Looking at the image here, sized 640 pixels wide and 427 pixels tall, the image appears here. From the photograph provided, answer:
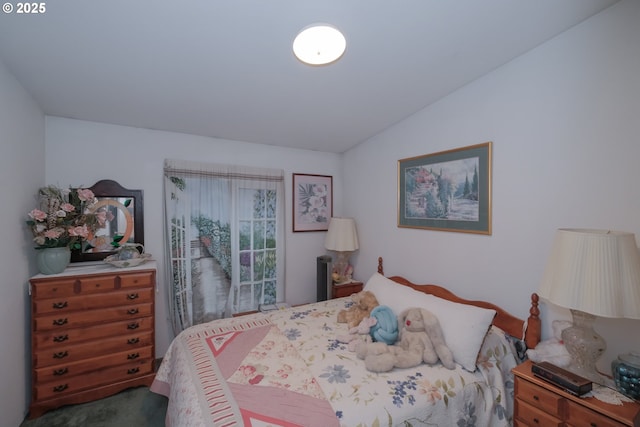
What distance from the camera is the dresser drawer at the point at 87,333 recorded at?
187 cm

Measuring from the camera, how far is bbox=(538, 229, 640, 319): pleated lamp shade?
1130 millimetres

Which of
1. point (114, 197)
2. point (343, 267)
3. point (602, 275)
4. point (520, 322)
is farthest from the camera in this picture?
point (343, 267)

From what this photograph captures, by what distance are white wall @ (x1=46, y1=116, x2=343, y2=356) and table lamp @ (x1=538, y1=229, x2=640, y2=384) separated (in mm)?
2507

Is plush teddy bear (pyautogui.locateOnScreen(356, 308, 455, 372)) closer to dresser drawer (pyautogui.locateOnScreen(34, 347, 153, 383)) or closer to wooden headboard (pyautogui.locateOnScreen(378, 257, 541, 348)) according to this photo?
wooden headboard (pyautogui.locateOnScreen(378, 257, 541, 348))

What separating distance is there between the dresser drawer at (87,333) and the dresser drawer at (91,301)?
0.52 ft

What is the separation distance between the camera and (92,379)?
2.02m

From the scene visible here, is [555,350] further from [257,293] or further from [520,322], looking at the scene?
[257,293]

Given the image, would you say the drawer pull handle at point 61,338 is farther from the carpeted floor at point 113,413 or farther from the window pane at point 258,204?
the window pane at point 258,204

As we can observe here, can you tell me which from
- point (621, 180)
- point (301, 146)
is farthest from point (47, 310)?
point (621, 180)

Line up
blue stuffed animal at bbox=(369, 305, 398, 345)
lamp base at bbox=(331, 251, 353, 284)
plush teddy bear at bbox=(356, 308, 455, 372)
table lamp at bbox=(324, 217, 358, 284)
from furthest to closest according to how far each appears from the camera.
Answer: lamp base at bbox=(331, 251, 353, 284) → table lamp at bbox=(324, 217, 358, 284) → blue stuffed animal at bbox=(369, 305, 398, 345) → plush teddy bear at bbox=(356, 308, 455, 372)

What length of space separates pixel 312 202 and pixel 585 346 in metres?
2.64

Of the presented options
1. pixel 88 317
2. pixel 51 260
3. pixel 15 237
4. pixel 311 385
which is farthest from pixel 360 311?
Result: pixel 15 237

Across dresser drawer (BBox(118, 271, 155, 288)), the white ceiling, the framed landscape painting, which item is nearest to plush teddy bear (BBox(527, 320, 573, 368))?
the framed landscape painting

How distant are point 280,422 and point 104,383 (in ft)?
6.11
